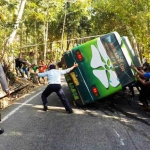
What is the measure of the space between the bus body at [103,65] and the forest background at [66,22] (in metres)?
4.27

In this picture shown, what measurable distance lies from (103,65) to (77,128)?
246 cm

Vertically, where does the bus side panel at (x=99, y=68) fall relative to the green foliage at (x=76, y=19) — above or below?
below

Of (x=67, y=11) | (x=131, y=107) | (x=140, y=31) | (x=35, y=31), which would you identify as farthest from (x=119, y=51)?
(x=67, y=11)

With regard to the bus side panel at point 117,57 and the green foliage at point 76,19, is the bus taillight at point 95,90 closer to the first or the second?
the bus side panel at point 117,57

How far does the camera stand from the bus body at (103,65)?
836 cm

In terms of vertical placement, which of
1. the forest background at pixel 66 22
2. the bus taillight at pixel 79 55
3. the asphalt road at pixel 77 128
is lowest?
the asphalt road at pixel 77 128

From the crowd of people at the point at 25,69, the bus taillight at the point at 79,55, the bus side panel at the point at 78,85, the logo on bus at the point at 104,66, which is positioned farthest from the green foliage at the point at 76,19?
the logo on bus at the point at 104,66

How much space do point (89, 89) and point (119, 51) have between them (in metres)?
1.43

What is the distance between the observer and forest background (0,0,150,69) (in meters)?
15.7

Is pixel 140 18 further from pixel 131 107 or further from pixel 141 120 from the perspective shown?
pixel 141 120

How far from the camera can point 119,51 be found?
839 centimetres

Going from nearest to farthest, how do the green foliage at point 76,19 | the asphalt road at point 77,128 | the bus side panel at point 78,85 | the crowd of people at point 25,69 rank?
the asphalt road at point 77,128, the bus side panel at point 78,85, the green foliage at point 76,19, the crowd of people at point 25,69

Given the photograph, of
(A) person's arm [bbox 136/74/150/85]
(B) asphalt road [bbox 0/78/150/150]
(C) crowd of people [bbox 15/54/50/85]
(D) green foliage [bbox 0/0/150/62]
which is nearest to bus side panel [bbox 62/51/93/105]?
(B) asphalt road [bbox 0/78/150/150]

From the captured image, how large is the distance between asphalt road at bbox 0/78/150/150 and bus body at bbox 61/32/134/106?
0.76 meters
